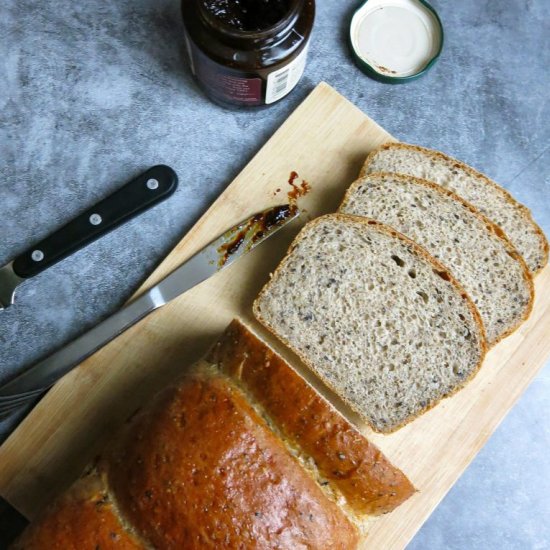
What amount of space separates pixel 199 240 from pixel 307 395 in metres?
0.73

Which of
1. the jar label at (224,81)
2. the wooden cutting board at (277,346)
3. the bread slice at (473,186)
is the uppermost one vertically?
the jar label at (224,81)

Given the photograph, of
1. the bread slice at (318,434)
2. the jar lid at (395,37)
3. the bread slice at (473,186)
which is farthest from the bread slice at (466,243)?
the bread slice at (318,434)

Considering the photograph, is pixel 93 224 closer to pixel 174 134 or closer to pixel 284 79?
pixel 174 134

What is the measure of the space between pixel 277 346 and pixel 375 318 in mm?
360

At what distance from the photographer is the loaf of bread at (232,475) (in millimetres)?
1717

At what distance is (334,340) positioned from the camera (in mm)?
2139

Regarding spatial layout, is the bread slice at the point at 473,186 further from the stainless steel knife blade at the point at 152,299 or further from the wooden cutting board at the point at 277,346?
the stainless steel knife blade at the point at 152,299

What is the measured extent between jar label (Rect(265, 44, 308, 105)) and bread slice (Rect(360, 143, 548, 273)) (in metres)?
0.38

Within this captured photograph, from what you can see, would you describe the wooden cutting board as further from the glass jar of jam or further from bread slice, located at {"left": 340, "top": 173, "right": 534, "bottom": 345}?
the glass jar of jam

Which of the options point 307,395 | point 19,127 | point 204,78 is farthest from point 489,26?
point 19,127

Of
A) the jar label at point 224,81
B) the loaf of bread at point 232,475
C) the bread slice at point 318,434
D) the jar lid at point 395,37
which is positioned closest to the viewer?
the loaf of bread at point 232,475

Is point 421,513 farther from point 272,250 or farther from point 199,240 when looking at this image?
point 199,240

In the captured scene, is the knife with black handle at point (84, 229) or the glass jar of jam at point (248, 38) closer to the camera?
the glass jar of jam at point (248, 38)

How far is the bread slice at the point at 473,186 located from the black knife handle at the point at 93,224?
2.54 feet
